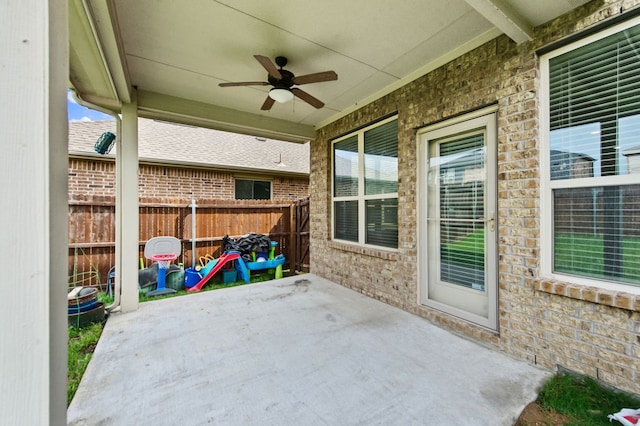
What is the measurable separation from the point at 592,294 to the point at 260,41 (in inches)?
140

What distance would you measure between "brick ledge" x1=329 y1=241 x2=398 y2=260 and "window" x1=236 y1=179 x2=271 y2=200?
430cm

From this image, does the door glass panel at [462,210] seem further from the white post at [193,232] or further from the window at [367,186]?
the white post at [193,232]

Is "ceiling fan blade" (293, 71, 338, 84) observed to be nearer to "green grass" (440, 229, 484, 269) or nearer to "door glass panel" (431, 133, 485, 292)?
"door glass panel" (431, 133, 485, 292)

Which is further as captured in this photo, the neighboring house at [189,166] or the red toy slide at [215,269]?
the neighboring house at [189,166]

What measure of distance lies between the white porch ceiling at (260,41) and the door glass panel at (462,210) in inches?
41.1

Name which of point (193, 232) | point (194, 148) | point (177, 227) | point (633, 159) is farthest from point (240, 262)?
point (633, 159)

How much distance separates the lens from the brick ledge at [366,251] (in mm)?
3756

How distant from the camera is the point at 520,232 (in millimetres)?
2418

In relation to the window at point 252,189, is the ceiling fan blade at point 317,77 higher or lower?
higher

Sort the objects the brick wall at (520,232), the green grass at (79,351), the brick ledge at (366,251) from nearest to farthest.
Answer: the brick wall at (520,232) → the green grass at (79,351) → the brick ledge at (366,251)

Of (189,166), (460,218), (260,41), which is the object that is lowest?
(460,218)

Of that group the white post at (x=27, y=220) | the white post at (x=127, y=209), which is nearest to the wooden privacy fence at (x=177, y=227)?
the white post at (x=127, y=209)

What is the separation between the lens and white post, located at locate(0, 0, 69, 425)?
0.65 m

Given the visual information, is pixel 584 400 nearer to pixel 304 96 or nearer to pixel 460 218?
pixel 460 218
